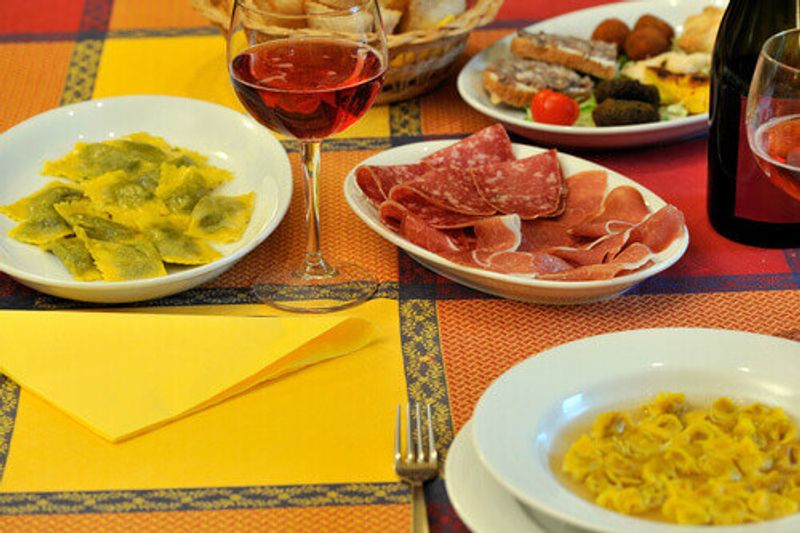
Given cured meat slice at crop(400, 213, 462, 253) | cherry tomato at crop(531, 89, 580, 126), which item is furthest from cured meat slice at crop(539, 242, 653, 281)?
cherry tomato at crop(531, 89, 580, 126)

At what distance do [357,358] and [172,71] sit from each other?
39.2 inches

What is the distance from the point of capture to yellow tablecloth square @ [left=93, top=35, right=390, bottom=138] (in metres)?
1.96

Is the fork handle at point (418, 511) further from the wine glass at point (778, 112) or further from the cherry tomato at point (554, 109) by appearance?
the cherry tomato at point (554, 109)

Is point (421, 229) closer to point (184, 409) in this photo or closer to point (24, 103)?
point (184, 409)

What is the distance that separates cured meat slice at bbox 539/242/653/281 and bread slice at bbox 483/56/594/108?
21.5 inches

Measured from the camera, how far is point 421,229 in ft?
4.42

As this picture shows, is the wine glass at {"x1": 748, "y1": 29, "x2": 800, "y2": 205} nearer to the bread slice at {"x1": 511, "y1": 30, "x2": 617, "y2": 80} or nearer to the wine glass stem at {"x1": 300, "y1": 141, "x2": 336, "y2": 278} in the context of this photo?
the wine glass stem at {"x1": 300, "y1": 141, "x2": 336, "y2": 278}

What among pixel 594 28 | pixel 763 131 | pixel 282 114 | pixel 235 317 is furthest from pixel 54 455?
pixel 594 28

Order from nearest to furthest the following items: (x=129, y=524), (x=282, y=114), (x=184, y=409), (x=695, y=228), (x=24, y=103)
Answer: (x=129, y=524)
(x=184, y=409)
(x=282, y=114)
(x=695, y=228)
(x=24, y=103)

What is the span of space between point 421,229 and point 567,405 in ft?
1.24

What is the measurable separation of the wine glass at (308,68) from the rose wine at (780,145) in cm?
41

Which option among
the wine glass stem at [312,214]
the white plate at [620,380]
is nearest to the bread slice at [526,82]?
the wine glass stem at [312,214]

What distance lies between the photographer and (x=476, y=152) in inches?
61.3

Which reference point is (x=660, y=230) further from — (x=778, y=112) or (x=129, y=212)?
(x=129, y=212)
